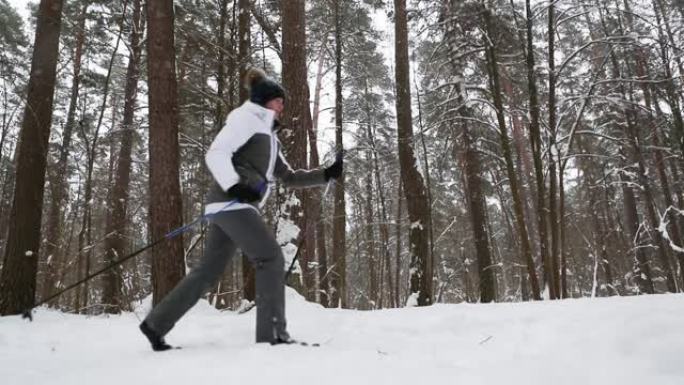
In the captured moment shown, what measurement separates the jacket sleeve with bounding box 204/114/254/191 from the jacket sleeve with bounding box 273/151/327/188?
0.54 m

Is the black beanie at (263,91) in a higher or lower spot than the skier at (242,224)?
higher

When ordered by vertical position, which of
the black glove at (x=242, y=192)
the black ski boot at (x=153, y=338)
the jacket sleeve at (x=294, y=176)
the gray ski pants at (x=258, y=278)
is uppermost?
the jacket sleeve at (x=294, y=176)

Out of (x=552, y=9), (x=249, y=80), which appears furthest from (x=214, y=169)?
(x=552, y=9)

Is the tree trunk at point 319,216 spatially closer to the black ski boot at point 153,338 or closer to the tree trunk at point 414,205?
the tree trunk at point 414,205

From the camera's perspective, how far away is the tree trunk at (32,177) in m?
6.03

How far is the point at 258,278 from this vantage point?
2.97 m

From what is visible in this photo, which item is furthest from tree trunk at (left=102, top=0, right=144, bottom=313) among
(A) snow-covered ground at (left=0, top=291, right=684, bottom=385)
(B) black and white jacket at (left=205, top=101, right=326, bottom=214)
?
(B) black and white jacket at (left=205, top=101, right=326, bottom=214)

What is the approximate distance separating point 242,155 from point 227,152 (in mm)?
134

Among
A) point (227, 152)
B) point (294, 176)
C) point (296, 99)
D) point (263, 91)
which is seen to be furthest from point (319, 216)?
point (227, 152)

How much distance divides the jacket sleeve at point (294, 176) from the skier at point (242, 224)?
31 cm

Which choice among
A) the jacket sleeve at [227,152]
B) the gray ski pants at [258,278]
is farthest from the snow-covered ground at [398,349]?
the jacket sleeve at [227,152]

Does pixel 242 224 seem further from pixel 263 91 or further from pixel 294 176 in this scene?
pixel 263 91

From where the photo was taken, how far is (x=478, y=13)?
26.7ft

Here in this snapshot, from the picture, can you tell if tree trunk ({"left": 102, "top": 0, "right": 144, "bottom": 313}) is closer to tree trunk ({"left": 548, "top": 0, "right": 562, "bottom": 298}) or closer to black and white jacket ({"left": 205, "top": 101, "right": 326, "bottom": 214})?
tree trunk ({"left": 548, "top": 0, "right": 562, "bottom": 298})
